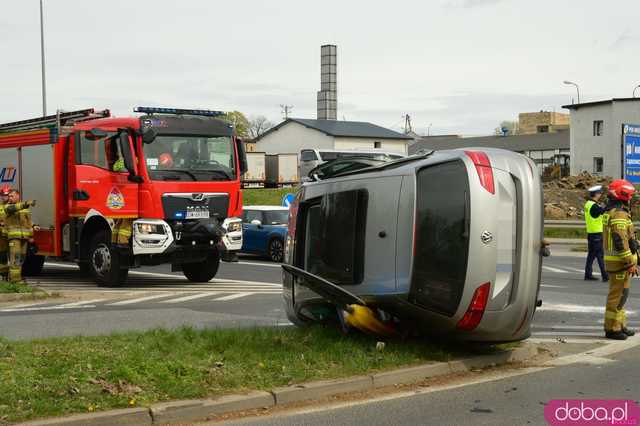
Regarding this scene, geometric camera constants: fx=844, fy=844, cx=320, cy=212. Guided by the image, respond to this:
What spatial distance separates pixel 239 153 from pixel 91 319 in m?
5.77

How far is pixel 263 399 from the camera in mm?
6660

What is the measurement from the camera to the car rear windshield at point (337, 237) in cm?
824

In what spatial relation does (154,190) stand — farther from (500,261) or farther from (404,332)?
(500,261)

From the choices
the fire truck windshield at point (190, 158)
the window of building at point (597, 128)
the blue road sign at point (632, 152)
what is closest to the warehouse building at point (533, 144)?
the window of building at point (597, 128)

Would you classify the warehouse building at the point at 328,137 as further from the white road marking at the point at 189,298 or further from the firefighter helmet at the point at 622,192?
the firefighter helmet at the point at 622,192

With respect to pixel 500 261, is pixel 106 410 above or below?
below

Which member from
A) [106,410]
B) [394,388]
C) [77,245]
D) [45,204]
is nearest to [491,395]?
[394,388]

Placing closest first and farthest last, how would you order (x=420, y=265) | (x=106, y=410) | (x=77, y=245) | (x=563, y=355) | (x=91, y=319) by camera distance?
(x=106, y=410), (x=420, y=265), (x=563, y=355), (x=91, y=319), (x=77, y=245)

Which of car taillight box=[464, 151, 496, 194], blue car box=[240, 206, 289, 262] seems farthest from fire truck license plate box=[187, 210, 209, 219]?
car taillight box=[464, 151, 496, 194]

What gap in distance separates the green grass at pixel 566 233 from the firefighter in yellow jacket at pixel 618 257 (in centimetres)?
2520

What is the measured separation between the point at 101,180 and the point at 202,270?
331cm

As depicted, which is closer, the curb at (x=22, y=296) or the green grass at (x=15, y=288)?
the curb at (x=22, y=296)

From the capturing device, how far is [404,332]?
333 inches

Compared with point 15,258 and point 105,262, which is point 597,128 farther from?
point 15,258
